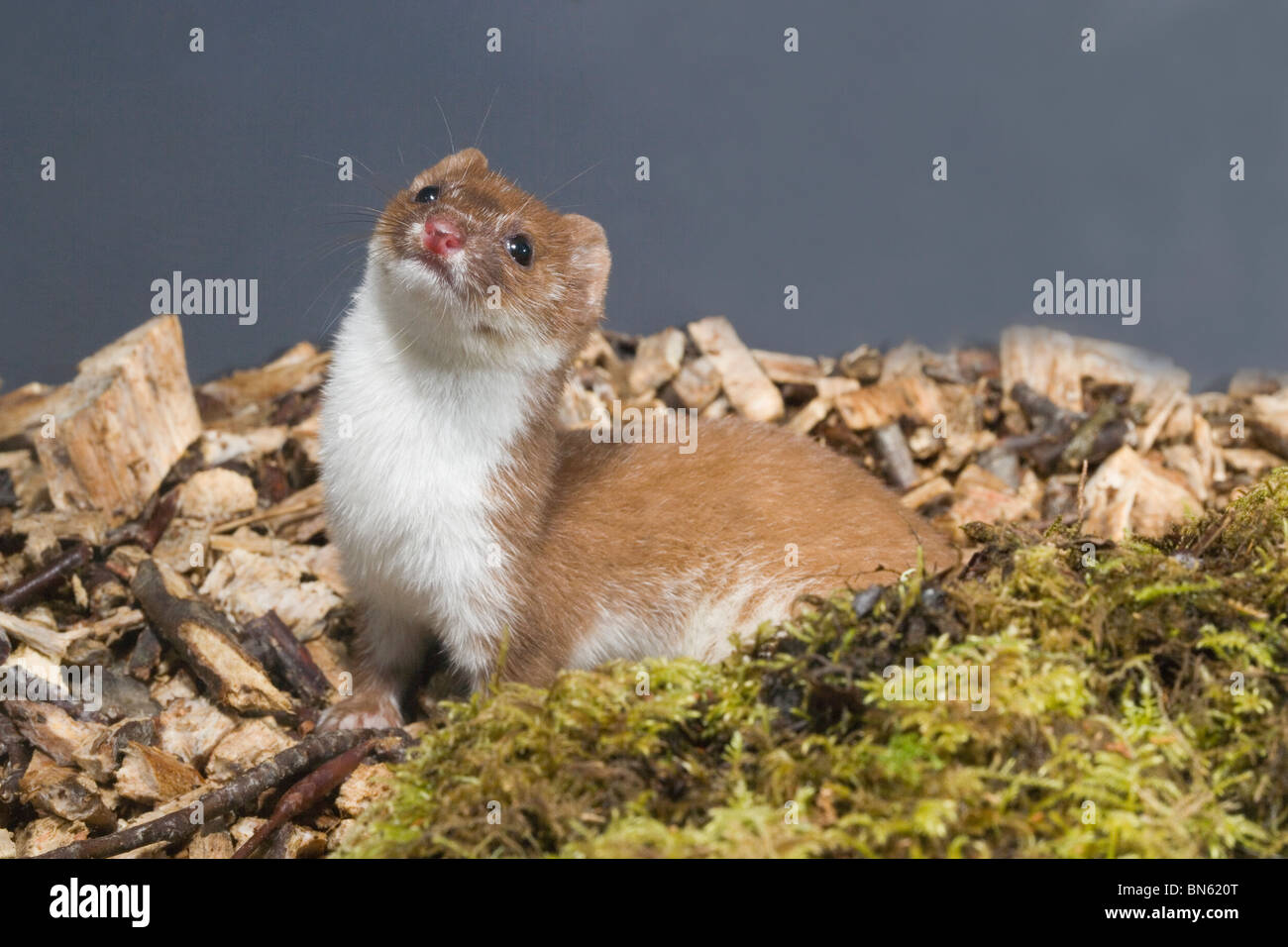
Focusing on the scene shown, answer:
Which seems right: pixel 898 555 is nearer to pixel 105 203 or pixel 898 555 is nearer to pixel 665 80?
pixel 665 80

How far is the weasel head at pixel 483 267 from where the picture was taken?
326 centimetres

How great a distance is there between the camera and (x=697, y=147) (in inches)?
205

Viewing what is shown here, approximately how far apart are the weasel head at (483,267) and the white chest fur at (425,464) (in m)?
0.09

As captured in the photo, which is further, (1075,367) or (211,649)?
(1075,367)

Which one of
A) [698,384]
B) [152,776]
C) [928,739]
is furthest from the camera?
[698,384]

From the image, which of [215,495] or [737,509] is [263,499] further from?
[737,509]

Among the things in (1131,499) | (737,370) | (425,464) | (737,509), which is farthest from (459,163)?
(1131,499)

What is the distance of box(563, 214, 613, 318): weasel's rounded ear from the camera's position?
3.80 m

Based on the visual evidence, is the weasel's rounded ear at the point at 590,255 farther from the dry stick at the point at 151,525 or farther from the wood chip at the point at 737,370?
the dry stick at the point at 151,525

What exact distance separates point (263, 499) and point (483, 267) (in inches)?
89.0

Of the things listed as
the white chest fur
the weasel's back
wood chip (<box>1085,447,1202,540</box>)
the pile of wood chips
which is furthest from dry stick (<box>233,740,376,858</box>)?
wood chip (<box>1085,447,1202,540</box>)

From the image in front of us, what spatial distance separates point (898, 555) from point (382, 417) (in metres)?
1.79

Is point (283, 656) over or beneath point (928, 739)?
beneath

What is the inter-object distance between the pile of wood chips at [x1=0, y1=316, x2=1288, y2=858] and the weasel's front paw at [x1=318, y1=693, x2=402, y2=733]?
104 mm
